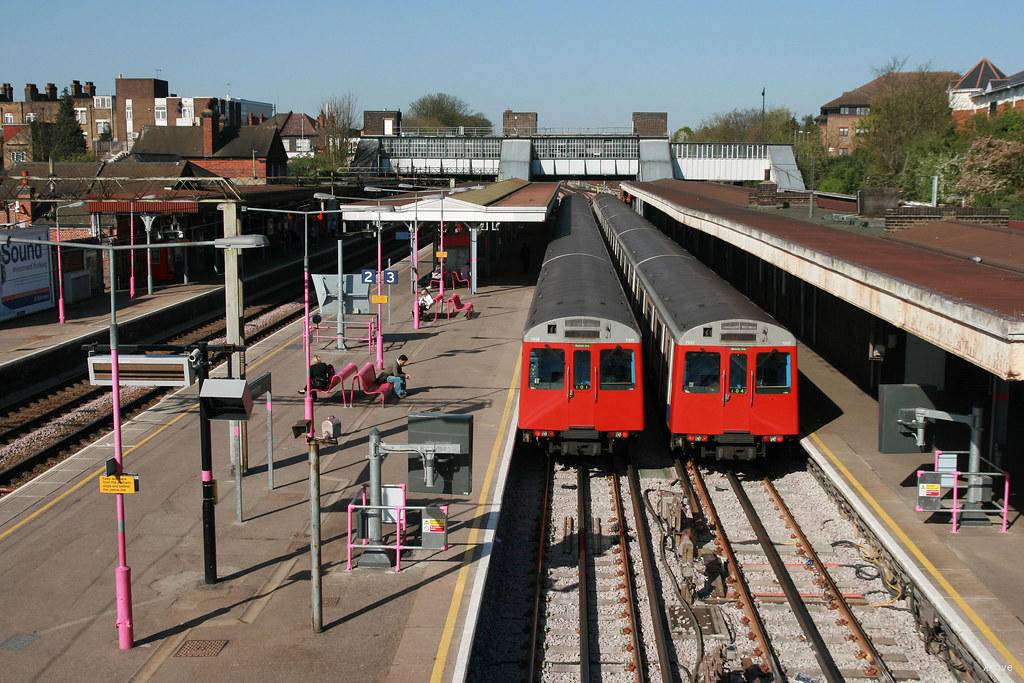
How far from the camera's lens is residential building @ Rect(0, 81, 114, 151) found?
11619cm

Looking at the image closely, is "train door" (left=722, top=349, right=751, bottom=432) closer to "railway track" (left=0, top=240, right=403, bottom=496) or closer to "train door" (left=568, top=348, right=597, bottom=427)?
"train door" (left=568, top=348, right=597, bottom=427)

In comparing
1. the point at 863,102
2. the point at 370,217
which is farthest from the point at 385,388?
the point at 863,102

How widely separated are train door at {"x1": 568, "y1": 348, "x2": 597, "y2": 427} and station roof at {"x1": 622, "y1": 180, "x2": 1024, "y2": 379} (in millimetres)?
4280

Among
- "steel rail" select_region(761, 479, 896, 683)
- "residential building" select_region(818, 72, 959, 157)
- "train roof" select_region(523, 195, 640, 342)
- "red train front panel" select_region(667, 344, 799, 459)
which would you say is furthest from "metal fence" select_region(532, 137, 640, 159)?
"steel rail" select_region(761, 479, 896, 683)

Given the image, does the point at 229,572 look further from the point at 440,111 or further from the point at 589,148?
the point at 440,111

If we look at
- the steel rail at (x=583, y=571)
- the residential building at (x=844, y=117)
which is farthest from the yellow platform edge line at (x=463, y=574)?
the residential building at (x=844, y=117)

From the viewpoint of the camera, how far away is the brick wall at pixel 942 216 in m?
26.1

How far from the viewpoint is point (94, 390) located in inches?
1022

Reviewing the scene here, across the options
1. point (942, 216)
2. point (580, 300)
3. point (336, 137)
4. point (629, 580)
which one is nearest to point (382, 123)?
point (336, 137)

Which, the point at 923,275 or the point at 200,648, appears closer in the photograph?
the point at 200,648

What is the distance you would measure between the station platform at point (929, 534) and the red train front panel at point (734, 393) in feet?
4.08

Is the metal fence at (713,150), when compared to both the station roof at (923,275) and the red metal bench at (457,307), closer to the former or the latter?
the red metal bench at (457,307)

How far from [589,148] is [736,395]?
215 ft

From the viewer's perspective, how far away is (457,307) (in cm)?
3584
